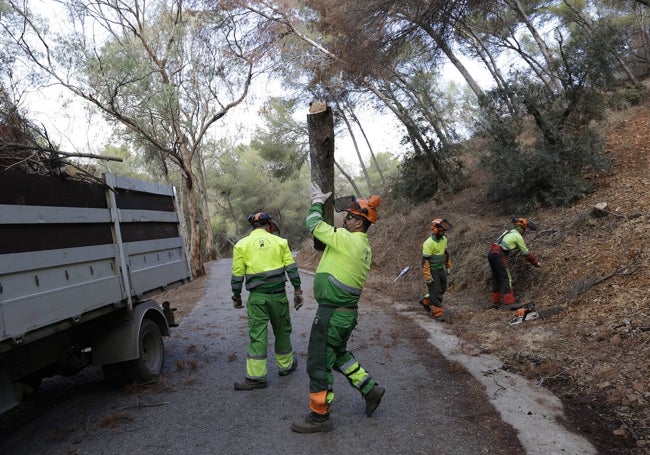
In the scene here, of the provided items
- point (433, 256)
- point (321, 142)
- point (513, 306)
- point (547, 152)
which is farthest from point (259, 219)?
point (547, 152)

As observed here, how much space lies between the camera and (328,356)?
13.9 feet

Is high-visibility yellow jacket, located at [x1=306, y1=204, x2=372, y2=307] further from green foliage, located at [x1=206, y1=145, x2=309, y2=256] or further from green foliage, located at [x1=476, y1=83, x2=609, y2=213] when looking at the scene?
green foliage, located at [x1=206, y1=145, x2=309, y2=256]

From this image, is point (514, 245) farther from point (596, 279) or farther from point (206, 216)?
point (206, 216)

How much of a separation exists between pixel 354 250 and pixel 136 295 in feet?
8.49

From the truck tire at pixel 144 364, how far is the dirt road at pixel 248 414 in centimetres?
13

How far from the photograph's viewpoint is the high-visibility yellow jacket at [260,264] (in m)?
5.48

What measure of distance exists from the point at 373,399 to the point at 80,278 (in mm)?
2765

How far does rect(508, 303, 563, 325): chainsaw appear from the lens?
723cm

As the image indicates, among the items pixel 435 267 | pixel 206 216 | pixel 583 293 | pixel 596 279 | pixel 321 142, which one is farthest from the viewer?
pixel 206 216

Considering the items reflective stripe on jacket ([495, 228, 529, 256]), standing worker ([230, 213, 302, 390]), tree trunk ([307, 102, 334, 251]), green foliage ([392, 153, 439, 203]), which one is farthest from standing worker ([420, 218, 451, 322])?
green foliage ([392, 153, 439, 203])

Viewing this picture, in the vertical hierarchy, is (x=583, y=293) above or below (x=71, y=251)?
below

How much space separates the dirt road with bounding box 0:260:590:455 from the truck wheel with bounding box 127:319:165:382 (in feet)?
0.52

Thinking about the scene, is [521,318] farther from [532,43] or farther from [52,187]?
[532,43]

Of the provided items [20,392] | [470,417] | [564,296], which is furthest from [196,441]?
[564,296]
